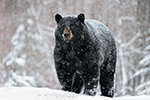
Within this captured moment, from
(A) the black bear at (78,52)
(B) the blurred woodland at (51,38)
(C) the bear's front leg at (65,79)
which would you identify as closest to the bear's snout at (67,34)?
(A) the black bear at (78,52)

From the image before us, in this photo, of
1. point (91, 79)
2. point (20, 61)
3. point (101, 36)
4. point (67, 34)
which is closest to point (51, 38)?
point (20, 61)

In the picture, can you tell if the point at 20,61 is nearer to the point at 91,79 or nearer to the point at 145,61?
the point at 145,61

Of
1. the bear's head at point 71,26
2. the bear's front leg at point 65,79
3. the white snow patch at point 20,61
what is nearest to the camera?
the bear's head at point 71,26

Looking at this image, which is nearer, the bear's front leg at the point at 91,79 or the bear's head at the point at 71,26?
the bear's head at the point at 71,26

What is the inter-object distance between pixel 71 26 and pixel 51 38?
19.4 feet

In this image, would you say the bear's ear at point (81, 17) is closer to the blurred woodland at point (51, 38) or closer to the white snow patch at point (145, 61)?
the blurred woodland at point (51, 38)

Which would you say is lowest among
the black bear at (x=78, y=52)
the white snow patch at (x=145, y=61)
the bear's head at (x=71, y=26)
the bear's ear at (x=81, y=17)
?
the white snow patch at (x=145, y=61)

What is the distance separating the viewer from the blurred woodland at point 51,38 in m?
9.67

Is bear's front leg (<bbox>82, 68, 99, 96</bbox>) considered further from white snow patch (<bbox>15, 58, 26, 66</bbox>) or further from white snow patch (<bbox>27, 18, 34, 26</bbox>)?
white snow patch (<bbox>27, 18, 34, 26</bbox>)

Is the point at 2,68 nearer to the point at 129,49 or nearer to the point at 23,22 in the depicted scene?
the point at 23,22

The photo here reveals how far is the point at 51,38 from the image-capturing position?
1025 centimetres

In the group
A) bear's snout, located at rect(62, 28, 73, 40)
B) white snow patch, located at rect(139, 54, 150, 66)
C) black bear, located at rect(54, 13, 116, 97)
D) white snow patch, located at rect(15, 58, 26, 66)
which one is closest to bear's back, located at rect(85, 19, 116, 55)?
black bear, located at rect(54, 13, 116, 97)

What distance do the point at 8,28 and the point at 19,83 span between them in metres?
2.26

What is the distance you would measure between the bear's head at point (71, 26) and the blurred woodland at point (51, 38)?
528 cm
